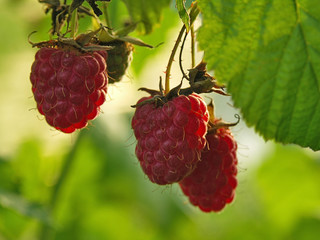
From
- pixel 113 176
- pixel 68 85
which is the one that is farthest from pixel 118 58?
pixel 113 176

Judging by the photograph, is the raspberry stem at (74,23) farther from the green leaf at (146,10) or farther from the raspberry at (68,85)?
the green leaf at (146,10)

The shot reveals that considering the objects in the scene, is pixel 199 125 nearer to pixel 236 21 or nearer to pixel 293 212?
pixel 236 21

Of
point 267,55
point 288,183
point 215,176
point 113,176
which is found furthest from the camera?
point 288,183

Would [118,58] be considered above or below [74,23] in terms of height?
below

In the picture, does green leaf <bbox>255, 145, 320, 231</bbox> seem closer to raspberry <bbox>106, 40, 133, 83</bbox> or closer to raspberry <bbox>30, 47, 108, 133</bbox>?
raspberry <bbox>106, 40, 133, 83</bbox>

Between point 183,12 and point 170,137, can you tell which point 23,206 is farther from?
point 183,12

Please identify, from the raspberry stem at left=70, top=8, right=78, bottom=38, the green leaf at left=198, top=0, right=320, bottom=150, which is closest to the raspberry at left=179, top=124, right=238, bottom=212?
the green leaf at left=198, top=0, right=320, bottom=150

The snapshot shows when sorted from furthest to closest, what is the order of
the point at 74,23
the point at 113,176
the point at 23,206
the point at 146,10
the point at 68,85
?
the point at 113,176 < the point at 23,206 < the point at 146,10 < the point at 74,23 < the point at 68,85
